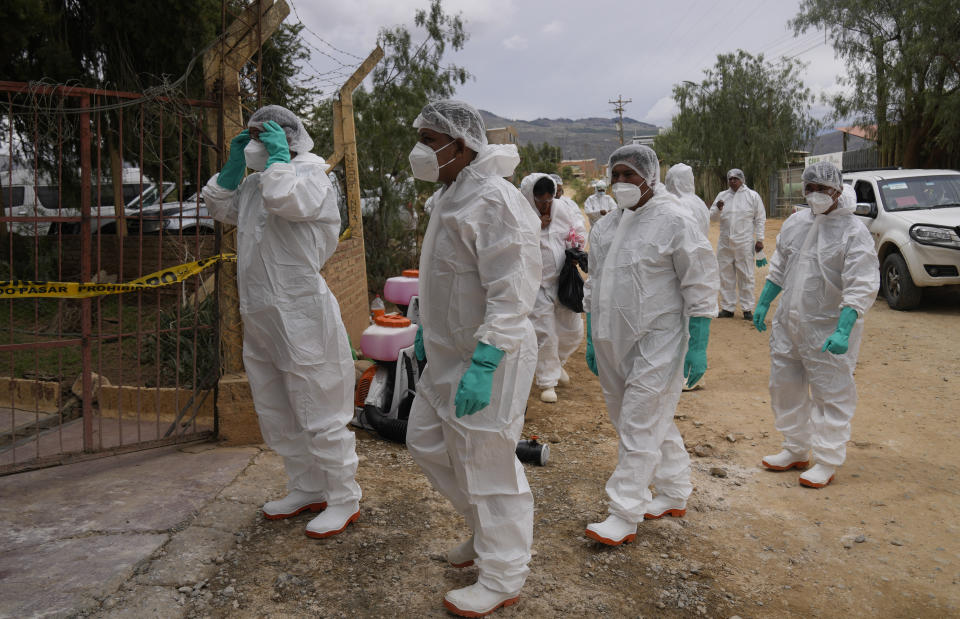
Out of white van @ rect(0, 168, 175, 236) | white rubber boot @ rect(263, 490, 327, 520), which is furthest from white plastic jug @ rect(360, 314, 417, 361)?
white van @ rect(0, 168, 175, 236)

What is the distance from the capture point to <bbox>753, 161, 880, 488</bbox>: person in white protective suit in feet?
13.6

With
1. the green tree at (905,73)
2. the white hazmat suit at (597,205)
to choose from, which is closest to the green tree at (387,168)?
the white hazmat suit at (597,205)

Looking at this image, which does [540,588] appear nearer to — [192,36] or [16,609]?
[16,609]

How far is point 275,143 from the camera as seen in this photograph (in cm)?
334

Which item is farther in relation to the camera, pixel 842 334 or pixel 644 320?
pixel 842 334

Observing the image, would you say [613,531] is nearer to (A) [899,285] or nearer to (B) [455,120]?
(B) [455,120]

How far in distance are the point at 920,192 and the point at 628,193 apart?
Answer: 8.03 meters

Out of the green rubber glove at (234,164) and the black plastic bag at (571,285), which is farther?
the black plastic bag at (571,285)

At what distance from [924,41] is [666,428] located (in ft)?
52.8

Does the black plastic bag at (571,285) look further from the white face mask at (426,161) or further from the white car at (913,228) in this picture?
the white car at (913,228)

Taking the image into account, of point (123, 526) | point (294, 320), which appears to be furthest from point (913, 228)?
point (123, 526)

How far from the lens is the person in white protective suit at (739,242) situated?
9422 millimetres

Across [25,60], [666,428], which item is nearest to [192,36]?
[25,60]

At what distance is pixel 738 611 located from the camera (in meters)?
2.93
